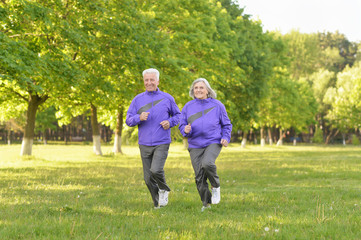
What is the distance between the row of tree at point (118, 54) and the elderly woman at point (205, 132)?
6008mm

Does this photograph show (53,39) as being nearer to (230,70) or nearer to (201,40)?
(201,40)

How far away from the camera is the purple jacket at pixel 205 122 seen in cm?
704

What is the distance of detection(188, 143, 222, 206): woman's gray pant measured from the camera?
6922 millimetres

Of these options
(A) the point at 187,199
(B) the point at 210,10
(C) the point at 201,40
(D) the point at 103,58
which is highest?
(B) the point at 210,10

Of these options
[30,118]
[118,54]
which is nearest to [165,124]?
[118,54]

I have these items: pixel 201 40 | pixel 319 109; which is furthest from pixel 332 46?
pixel 201 40

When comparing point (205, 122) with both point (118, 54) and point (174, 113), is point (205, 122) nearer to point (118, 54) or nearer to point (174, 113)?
point (174, 113)

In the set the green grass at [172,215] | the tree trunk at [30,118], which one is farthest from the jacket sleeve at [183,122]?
the tree trunk at [30,118]

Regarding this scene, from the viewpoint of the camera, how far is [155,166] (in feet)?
23.2

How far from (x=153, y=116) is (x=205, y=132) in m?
0.93

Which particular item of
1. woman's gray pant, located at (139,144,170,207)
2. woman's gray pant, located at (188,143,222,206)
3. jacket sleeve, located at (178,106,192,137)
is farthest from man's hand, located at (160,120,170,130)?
woman's gray pant, located at (188,143,222,206)

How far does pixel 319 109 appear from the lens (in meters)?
70.8

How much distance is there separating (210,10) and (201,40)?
4228 mm

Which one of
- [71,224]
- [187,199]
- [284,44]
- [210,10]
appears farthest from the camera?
[284,44]
